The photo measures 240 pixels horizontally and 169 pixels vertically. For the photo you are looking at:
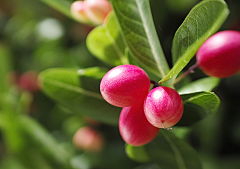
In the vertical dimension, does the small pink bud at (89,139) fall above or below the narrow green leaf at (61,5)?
below

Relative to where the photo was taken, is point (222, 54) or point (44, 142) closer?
point (222, 54)

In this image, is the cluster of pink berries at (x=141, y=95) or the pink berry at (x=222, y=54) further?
the pink berry at (x=222, y=54)

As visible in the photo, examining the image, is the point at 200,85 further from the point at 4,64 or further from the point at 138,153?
the point at 4,64

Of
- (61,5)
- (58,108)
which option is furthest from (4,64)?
(61,5)

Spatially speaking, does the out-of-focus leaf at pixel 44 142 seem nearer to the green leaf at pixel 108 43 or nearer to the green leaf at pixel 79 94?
the green leaf at pixel 79 94

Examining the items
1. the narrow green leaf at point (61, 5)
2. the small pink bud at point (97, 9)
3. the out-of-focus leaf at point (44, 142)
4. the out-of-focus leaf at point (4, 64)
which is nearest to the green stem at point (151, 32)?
the small pink bud at point (97, 9)

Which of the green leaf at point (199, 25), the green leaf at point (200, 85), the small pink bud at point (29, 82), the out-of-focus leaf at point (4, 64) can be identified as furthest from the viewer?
the small pink bud at point (29, 82)
